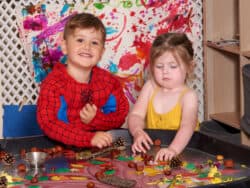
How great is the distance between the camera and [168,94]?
102 inches

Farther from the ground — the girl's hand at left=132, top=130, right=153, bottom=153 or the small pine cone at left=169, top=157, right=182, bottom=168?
the girl's hand at left=132, top=130, right=153, bottom=153

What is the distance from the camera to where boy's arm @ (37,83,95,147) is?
234 cm

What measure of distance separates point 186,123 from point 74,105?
1.37 ft

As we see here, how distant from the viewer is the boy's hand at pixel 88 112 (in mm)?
2518

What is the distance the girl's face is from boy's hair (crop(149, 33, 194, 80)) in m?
0.01

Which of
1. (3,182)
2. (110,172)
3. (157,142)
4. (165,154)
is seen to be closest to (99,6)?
(157,142)

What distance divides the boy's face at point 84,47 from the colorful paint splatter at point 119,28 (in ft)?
2.21

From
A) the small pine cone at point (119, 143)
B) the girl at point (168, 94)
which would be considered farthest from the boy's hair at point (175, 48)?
the small pine cone at point (119, 143)

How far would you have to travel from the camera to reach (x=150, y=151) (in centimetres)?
226

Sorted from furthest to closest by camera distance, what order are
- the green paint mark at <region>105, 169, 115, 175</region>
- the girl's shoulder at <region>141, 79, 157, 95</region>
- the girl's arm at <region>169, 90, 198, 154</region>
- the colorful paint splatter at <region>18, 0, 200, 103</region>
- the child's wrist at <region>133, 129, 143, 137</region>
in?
the colorful paint splatter at <region>18, 0, 200, 103</region> → the girl's shoulder at <region>141, 79, 157, 95</region> → the child's wrist at <region>133, 129, 143, 137</region> → the girl's arm at <region>169, 90, 198, 154</region> → the green paint mark at <region>105, 169, 115, 175</region>

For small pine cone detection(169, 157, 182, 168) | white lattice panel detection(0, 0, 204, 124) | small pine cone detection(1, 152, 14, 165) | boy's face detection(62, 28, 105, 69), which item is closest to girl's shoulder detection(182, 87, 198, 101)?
boy's face detection(62, 28, 105, 69)

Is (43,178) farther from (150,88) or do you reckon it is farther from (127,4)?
(127,4)

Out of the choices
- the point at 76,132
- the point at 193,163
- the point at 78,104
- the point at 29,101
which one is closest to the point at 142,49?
the point at 29,101

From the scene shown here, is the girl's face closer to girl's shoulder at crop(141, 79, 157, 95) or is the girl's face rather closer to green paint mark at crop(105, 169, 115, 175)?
girl's shoulder at crop(141, 79, 157, 95)
